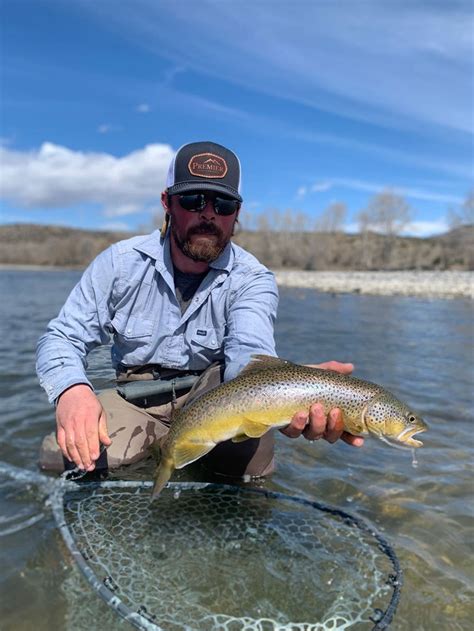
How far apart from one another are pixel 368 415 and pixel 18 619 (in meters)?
2.03

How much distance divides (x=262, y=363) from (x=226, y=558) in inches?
47.0

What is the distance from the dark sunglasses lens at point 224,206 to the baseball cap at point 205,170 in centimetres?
4

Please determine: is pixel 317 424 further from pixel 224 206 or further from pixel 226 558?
pixel 224 206

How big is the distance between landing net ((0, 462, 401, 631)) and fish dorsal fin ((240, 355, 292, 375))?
3.78 feet

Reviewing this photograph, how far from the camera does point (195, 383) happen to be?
144 inches

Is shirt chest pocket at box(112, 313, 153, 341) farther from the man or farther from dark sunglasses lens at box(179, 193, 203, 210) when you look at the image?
dark sunglasses lens at box(179, 193, 203, 210)

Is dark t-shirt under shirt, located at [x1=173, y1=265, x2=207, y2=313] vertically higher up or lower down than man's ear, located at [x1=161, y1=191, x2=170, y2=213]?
lower down

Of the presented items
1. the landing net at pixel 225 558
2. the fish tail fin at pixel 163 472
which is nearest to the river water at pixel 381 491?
the landing net at pixel 225 558

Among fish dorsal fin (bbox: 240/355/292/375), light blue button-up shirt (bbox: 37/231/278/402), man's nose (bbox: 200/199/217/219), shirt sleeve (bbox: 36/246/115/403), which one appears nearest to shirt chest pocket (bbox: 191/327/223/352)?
light blue button-up shirt (bbox: 37/231/278/402)

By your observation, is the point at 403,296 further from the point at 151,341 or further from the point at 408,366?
the point at 151,341

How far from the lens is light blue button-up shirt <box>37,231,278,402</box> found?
3.42m

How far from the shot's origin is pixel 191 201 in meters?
3.35

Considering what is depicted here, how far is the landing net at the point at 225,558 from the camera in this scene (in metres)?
2.45

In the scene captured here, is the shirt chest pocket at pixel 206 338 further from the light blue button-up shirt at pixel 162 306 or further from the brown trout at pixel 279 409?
the brown trout at pixel 279 409
